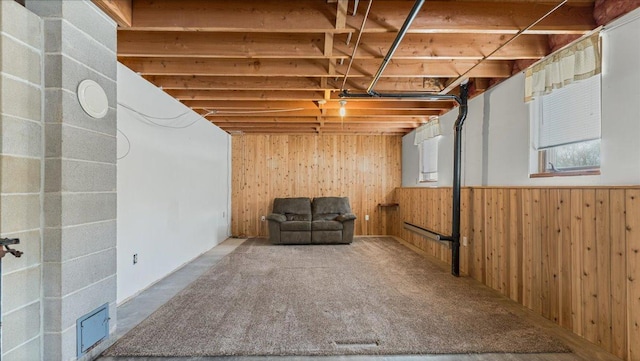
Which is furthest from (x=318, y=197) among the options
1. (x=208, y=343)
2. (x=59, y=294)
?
(x=59, y=294)

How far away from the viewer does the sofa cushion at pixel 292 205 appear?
6223mm

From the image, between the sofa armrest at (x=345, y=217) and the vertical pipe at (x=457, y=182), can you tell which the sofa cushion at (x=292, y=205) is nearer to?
the sofa armrest at (x=345, y=217)

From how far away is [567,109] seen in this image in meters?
2.46

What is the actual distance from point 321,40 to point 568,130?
87.4 inches

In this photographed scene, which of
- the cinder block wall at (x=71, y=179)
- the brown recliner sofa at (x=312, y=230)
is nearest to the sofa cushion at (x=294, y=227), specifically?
the brown recliner sofa at (x=312, y=230)

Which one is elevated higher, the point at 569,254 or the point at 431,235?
the point at 569,254

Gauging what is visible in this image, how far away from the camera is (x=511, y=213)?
9.57 ft

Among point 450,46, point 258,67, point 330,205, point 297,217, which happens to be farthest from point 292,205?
point 450,46

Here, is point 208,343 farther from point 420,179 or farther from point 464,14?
point 420,179

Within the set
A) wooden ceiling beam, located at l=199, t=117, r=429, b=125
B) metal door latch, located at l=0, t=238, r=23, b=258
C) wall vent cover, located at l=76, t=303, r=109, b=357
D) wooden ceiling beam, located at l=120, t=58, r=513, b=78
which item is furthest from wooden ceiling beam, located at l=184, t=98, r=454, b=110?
metal door latch, located at l=0, t=238, r=23, b=258

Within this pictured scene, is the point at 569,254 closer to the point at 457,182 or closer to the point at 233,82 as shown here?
the point at 457,182

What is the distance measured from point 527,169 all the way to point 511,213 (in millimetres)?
448

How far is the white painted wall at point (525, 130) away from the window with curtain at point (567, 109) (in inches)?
3.0

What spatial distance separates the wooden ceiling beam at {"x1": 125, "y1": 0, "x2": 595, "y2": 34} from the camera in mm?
2271
